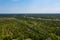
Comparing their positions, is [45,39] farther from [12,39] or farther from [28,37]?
[12,39]

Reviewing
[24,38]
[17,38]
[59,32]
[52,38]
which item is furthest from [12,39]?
[59,32]

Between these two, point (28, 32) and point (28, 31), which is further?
point (28, 31)

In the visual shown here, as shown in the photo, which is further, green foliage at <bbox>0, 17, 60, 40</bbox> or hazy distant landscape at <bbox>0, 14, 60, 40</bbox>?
hazy distant landscape at <bbox>0, 14, 60, 40</bbox>

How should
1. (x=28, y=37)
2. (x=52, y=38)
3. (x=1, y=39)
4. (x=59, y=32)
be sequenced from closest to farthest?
(x=1, y=39)
(x=52, y=38)
(x=28, y=37)
(x=59, y=32)

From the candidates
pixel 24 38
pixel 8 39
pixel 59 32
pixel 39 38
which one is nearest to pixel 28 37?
pixel 24 38

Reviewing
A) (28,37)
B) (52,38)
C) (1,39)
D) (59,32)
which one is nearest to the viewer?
(1,39)

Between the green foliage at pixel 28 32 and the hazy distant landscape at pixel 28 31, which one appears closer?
the green foliage at pixel 28 32

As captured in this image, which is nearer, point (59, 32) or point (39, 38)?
point (39, 38)

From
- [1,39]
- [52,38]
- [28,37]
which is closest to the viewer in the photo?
[1,39]

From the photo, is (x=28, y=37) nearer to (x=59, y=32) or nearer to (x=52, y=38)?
(x=52, y=38)
